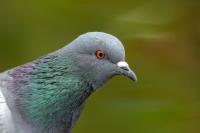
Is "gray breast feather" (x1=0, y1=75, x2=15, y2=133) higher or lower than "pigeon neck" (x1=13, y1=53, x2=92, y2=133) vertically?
lower

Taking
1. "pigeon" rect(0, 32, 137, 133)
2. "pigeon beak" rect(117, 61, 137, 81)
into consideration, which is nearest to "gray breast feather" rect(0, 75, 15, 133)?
"pigeon" rect(0, 32, 137, 133)

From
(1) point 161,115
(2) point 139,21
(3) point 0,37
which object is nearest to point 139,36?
(2) point 139,21

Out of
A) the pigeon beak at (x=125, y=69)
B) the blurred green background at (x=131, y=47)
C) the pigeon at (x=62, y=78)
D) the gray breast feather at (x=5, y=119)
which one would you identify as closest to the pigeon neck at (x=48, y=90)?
the pigeon at (x=62, y=78)

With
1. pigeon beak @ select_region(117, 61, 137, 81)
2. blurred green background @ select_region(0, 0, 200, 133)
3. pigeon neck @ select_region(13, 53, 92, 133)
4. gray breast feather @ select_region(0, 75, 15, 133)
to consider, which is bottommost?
gray breast feather @ select_region(0, 75, 15, 133)

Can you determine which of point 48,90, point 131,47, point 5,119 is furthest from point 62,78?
point 131,47

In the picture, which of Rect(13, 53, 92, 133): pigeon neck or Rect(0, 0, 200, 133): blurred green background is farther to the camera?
Rect(0, 0, 200, 133): blurred green background

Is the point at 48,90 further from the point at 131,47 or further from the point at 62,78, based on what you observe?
the point at 131,47

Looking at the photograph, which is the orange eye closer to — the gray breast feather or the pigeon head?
the pigeon head

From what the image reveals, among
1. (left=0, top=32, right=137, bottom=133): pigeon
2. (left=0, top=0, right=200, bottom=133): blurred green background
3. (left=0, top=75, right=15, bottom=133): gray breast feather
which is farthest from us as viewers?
(left=0, top=0, right=200, bottom=133): blurred green background
